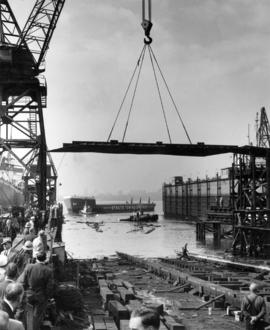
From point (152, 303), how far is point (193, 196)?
94.9m

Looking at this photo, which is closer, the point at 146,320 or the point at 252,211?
the point at 146,320

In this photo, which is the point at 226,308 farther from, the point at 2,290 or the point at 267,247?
the point at 267,247

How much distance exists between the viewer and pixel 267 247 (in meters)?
33.9

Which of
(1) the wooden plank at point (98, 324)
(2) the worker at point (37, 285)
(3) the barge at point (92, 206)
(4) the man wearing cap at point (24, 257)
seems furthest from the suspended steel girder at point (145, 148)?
(3) the barge at point (92, 206)

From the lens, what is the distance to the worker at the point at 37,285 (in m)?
8.29

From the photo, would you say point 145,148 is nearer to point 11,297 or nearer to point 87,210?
point 11,297

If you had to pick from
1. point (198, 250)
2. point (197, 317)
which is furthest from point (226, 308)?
point (198, 250)

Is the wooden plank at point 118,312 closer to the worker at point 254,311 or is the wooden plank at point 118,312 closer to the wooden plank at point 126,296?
the wooden plank at point 126,296

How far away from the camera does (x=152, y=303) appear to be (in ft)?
46.3

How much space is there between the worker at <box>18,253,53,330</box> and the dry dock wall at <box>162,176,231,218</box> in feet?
223

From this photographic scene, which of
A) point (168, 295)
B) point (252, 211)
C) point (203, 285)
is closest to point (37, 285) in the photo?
point (168, 295)

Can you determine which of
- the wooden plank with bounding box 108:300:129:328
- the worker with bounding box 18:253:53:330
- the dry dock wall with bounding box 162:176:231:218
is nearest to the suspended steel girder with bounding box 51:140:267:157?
the wooden plank with bounding box 108:300:129:328

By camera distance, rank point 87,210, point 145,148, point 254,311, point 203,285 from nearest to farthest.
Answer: point 254,311 → point 203,285 → point 145,148 → point 87,210

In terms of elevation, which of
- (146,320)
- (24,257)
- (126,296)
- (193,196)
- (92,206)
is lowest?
(92,206)
